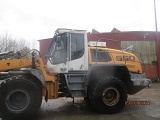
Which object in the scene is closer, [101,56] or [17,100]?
[17,100]

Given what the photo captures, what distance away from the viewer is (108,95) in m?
9.22

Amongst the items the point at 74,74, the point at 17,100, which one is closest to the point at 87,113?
the point at 74,74

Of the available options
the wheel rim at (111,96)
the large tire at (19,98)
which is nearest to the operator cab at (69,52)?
the wheel rim at (111,96)

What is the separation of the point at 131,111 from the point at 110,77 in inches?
55.6

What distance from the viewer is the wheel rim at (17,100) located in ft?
26.6

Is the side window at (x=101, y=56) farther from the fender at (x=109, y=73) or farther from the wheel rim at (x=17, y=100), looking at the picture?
the wheel rim at (x=17, y=100)

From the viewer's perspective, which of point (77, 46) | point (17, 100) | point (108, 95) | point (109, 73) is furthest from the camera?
point (109, 73)

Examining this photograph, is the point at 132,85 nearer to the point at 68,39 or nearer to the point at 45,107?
the point at 68,39

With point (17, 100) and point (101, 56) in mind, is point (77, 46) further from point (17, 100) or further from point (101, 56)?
point (17, 100)

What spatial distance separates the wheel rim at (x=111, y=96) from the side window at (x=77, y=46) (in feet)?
4.94

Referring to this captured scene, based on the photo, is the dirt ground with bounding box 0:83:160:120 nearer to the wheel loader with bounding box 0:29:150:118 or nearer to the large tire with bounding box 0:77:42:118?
the wheel loader with bounding box 0:29:150:118

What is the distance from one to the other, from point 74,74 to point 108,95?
4.35 ft

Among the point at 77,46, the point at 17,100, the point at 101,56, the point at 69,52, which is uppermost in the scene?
the point at 77,46

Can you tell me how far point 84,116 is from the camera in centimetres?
873
